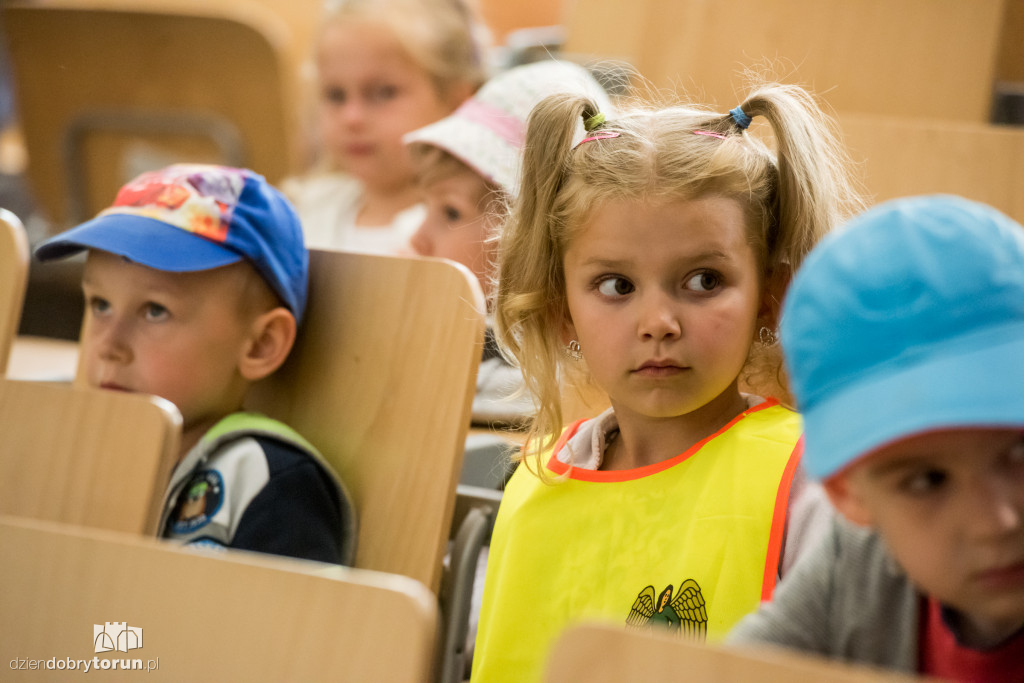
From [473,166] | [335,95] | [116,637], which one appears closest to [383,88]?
[335,95]

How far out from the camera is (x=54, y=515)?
0.93 m

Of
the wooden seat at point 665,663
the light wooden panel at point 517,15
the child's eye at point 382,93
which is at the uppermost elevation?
the light wooden panel at point 517,15

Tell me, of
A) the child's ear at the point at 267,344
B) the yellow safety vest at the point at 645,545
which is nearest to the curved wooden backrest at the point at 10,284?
the child's ear at the point at 267,344

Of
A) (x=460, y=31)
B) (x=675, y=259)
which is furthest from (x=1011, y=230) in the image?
(x=460, y=31)

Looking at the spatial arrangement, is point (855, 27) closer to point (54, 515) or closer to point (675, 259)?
point (675, 259)

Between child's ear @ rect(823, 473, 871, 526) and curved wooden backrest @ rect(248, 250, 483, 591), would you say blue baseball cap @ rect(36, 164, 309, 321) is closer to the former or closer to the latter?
curved wooden backrest @ rect(248, 250, 483, 591)

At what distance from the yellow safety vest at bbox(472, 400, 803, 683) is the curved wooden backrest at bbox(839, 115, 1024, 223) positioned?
625 mm

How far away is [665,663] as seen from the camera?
0.53 meters

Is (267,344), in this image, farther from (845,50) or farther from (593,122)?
(845,50)

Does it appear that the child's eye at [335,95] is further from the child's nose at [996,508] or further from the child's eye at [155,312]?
the child's nose at [996,508]

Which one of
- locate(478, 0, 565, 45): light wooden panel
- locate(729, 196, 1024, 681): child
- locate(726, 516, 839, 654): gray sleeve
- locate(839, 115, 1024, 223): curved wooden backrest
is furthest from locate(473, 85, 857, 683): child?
locate(478, 0, 565, 45): light wooden panel

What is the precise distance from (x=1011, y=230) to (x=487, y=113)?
1194mm

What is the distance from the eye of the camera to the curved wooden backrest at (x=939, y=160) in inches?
56.3

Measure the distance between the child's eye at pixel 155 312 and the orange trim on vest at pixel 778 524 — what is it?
76cm
